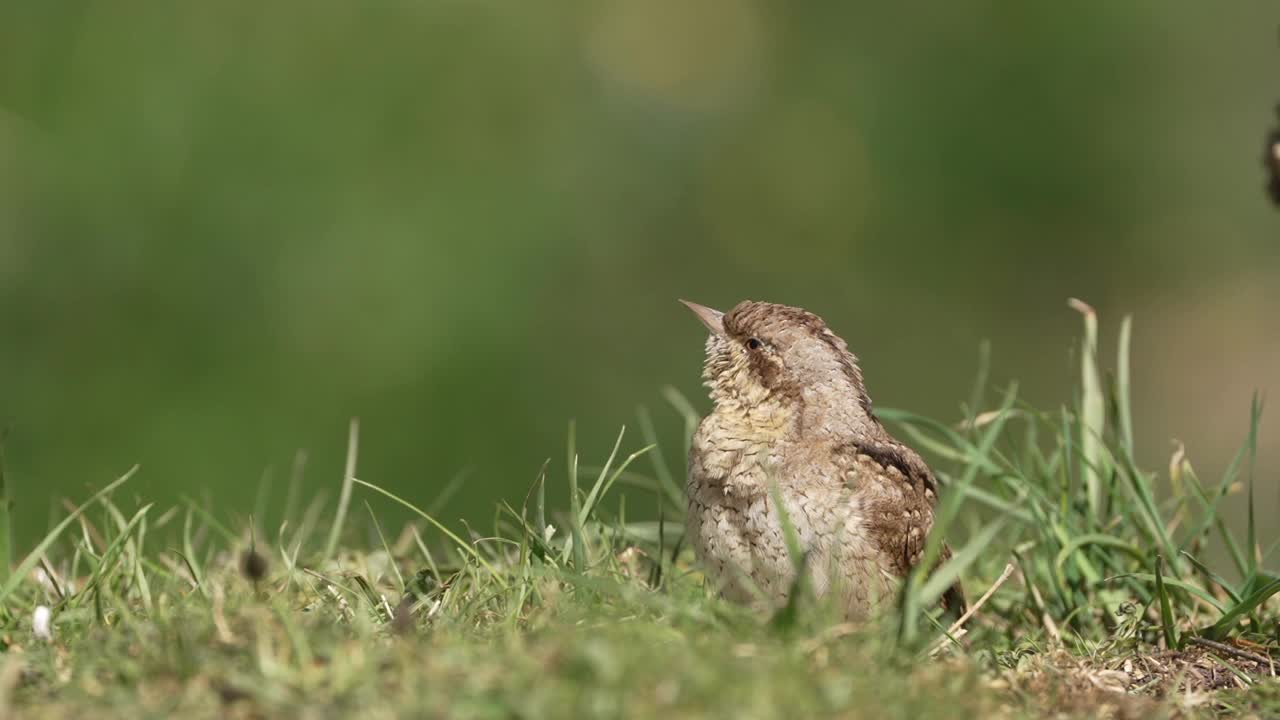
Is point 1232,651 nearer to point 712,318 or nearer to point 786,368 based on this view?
point 786,368

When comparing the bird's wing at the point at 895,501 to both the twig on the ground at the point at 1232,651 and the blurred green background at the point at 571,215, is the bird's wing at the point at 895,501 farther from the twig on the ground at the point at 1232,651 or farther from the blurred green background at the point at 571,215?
the blurred green background at the point at 571,215

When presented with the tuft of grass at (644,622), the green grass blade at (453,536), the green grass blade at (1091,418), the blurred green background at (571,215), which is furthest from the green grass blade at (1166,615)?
the blurred green background at (571,215)

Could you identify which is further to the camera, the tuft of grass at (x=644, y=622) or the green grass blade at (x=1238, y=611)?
the green grass blade at (x=1238, y=611)

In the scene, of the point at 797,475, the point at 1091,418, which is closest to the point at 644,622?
the point at 797,475

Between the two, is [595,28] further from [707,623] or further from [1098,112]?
[707,623]

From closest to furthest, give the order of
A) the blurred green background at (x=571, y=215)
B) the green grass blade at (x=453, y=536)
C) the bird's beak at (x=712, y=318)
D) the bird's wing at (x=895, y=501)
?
the green grass blade at (x=453, y=536) → the bird's wing at (x=895, y=501) → the bird's beak at (x=712, y=318) → the blurred green background at (x=571, y=215)

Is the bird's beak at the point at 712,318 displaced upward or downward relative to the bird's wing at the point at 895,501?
upward

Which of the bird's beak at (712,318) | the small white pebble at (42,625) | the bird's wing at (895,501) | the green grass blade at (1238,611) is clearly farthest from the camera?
the bird's beak at (712,318)
